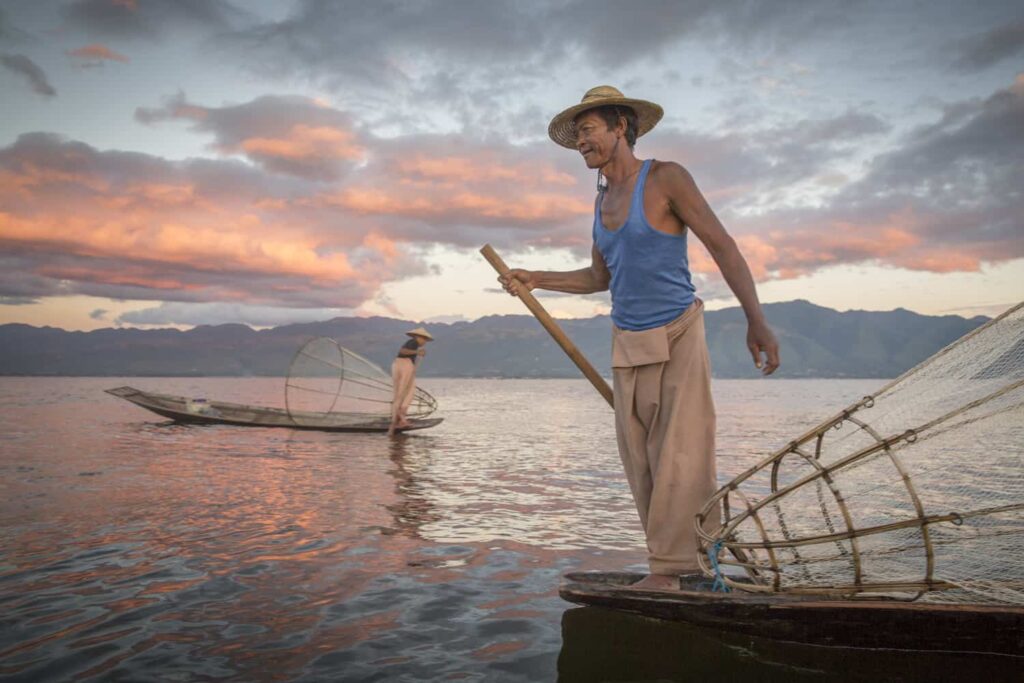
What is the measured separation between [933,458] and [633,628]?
1.76 metres

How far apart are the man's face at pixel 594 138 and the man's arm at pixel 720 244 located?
1.40 ft

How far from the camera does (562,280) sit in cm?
437

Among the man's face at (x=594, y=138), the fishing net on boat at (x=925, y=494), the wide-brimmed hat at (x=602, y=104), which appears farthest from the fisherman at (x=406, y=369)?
the fishing net on boat at (x=925, y=494)

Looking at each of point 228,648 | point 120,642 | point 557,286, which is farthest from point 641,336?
point 120,642

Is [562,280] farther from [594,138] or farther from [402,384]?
[402,384]

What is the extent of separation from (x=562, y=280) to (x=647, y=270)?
98cm

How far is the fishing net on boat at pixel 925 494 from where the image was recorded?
3.04 m

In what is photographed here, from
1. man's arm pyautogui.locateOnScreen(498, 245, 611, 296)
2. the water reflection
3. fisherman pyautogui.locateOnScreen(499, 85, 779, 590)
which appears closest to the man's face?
fisherman pyautogui.locateOnScreen(499, 85, 779, 590)

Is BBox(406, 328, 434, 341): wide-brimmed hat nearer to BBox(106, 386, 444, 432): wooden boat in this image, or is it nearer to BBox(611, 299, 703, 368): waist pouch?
BBox(106, 386, 444, 432): wooden boat

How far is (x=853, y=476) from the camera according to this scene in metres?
3.40

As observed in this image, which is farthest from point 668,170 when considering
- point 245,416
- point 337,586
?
point 245,416

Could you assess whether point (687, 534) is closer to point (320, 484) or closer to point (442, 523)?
point (442, 523)

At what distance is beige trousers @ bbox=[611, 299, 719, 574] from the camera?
3.40m

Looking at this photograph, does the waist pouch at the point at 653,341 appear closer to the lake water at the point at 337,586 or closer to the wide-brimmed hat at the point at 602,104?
the wide-brimmed hat at the point at 602,104
